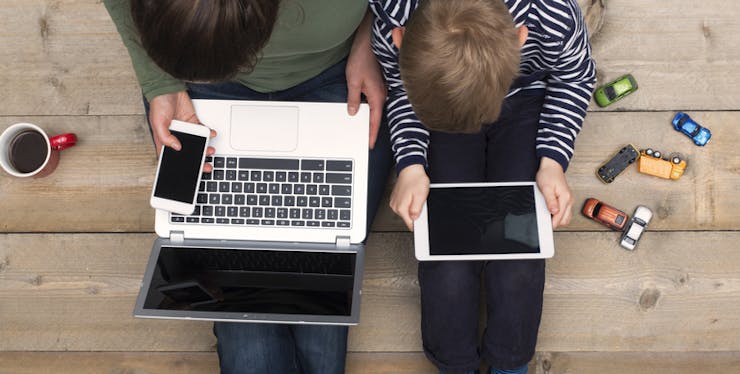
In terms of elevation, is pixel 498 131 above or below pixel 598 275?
above

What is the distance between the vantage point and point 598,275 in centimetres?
104

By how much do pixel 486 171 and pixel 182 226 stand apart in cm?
52

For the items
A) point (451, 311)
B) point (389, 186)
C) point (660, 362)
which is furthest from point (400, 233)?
point (660, 362)

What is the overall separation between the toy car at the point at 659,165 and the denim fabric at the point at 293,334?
0.49m

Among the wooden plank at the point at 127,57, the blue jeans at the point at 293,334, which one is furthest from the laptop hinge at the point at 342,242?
the wooden plank at the point at 127,57

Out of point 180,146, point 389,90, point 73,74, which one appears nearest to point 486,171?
point 389,90

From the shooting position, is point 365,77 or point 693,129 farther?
point 693,129

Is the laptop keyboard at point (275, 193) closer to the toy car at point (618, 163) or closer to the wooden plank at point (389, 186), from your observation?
the wooden plank at point (389, 186)

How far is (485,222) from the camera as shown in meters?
0.87

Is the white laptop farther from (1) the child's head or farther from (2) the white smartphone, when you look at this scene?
(1) the child's head

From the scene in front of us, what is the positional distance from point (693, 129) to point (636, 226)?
0.22 meters

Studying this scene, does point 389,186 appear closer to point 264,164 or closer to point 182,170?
point 264,164

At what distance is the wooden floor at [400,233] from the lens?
3.40ft

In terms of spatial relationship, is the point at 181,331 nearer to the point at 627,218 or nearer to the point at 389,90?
the point at 389,90
